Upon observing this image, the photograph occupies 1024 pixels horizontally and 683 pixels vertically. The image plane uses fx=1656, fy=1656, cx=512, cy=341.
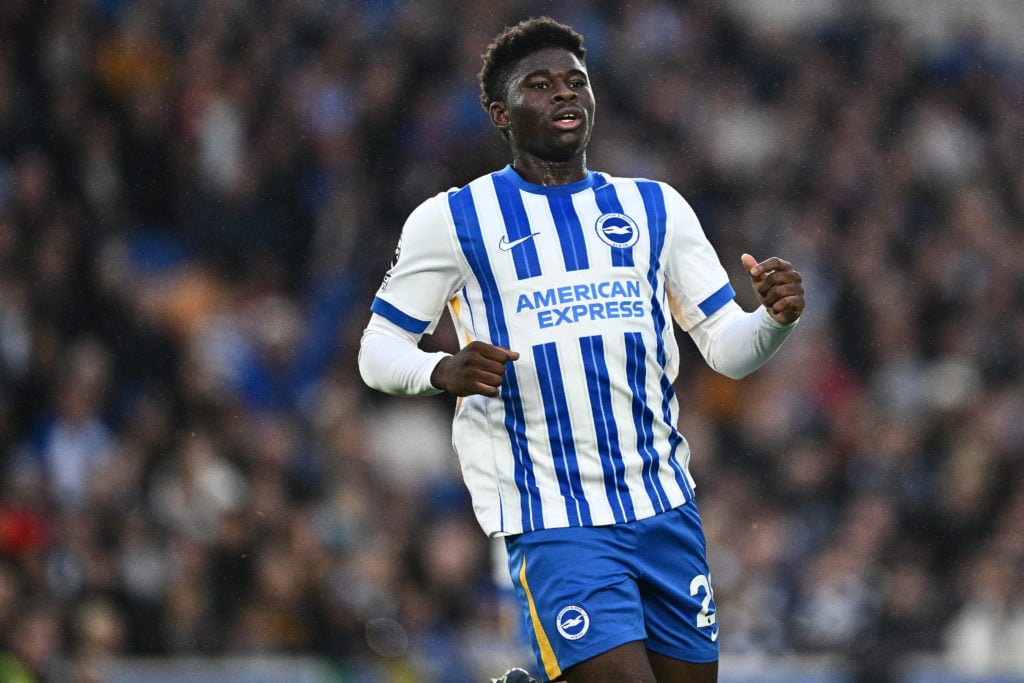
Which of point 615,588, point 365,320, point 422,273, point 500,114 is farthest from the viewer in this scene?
point 365,320

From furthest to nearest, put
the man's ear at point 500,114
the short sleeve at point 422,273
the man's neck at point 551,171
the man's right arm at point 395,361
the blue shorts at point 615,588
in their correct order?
the man's ear at point 500,114
the man's neck at point 551,171
the short sleeve at point 422,273
the man's right arm at point 395,361
the blue shorts at point 615,588

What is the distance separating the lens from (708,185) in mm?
11852

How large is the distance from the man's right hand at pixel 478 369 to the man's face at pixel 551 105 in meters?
0.68

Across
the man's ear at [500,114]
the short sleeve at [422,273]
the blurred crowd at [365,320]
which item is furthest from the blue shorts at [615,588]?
the blurred crowd at [365,320]

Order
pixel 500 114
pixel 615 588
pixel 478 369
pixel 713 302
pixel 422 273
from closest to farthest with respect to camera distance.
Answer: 1. pixel 478 369
2. pixel 615 588
3. pixel 422 273
4. pixel 713 302
5. pixel 500 114

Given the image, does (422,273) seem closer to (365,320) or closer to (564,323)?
(564,323)

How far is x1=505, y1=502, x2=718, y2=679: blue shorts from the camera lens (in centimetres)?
415

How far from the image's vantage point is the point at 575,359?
4.29m

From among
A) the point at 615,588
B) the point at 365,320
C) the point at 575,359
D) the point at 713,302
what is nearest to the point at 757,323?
the point at 713,302

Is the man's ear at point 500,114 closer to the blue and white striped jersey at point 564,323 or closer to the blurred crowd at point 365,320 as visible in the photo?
the blue and white striped jersey at point 564,323

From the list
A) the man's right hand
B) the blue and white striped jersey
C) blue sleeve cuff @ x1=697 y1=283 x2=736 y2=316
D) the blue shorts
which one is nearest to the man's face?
the blue and white striped jersey

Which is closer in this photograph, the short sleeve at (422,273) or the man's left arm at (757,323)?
the man's left arm at (757,323)

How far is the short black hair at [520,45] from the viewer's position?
4.57 m

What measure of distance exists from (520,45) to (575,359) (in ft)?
3.04
